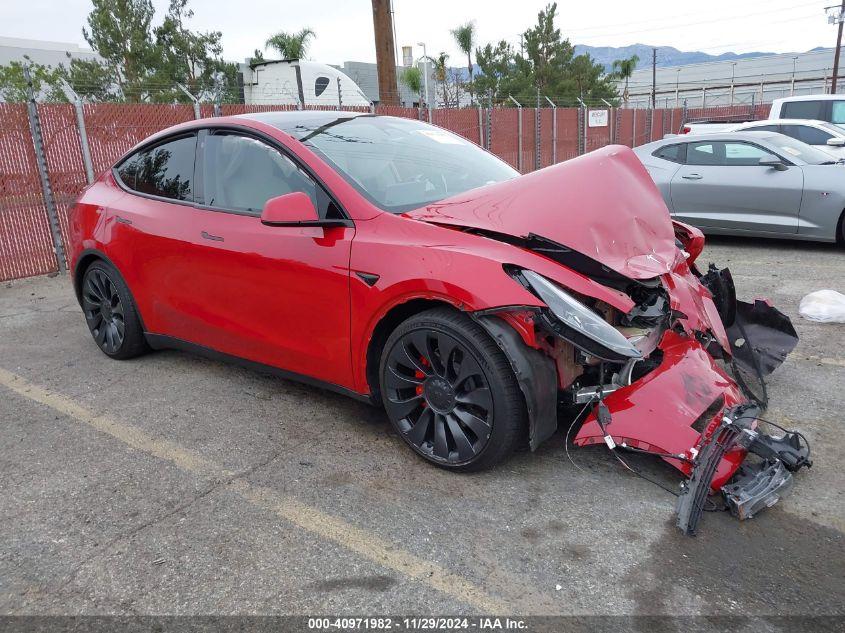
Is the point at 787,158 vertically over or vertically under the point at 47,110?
under

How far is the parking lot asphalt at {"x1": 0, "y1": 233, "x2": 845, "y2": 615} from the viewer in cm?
228

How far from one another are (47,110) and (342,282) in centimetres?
645

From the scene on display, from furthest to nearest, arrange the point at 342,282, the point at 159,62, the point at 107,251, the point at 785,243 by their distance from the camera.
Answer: the point at 159,62
the point at 785,243
the point at 107,251
the point at 342,282

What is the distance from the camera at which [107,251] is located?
14.6 feet

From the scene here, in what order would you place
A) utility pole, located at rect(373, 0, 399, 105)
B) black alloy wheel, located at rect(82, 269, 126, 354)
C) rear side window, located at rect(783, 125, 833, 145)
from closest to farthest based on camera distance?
1. black alloy wheel, located at rect(82, 269, 126, 354)
2. rear side window, located at rect(783, 125, 833, 145)
3. utility pole, located at rect(373, 0, 399, 105)

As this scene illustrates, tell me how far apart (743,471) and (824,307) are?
3018mm

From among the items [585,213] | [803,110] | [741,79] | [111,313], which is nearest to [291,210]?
[585,213]

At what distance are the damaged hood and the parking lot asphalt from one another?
98 centimetres

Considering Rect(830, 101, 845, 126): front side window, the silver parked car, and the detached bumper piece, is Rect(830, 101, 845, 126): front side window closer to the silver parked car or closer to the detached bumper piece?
the silver parked car

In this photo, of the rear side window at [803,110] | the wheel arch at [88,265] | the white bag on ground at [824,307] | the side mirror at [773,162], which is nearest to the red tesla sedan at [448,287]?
the wheel arch at [88,265]

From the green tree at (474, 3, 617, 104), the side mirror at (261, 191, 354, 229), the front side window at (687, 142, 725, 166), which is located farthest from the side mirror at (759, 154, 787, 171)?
the green tree at (474, 3, 617, 104)

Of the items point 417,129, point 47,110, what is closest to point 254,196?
point 417,129

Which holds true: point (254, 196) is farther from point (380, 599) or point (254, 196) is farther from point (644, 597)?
point (644, 597)

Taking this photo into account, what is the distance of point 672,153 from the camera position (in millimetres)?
8680
